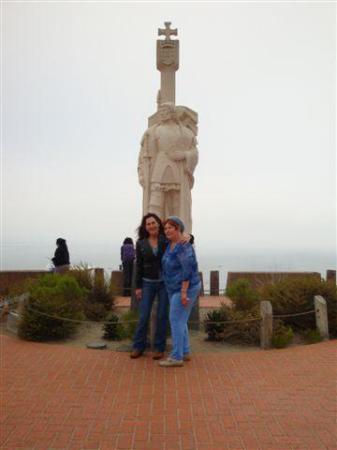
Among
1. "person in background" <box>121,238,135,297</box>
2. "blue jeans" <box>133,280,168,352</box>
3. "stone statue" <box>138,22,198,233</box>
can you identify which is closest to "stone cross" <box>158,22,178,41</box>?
"stone statue" <box>138,22,198,233</box>

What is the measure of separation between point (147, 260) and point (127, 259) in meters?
6.43

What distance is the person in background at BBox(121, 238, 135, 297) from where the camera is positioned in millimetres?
12469

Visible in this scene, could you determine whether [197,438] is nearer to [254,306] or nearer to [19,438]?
[19,438]

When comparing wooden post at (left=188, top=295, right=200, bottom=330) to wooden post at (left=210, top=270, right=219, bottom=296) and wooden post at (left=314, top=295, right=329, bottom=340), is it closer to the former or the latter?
wooden post at (left=314, top=295, right=329, bottom=340)

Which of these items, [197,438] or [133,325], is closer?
[197,438]

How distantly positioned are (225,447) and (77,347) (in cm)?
385

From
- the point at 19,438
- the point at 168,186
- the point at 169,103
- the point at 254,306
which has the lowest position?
the point at 19,438

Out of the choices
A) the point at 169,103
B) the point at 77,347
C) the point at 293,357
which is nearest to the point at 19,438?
the point at 77,347

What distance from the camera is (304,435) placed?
392cm

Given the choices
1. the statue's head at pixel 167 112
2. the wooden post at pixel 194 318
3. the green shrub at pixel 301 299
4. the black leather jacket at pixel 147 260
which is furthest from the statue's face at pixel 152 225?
the statue's head at pixel 167 112

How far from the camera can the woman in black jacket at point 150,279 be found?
6092 millimetres

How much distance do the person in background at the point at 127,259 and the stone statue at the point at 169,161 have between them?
2389 mm

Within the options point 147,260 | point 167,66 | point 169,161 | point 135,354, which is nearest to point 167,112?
point 169,161

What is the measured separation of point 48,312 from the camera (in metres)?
7.72
